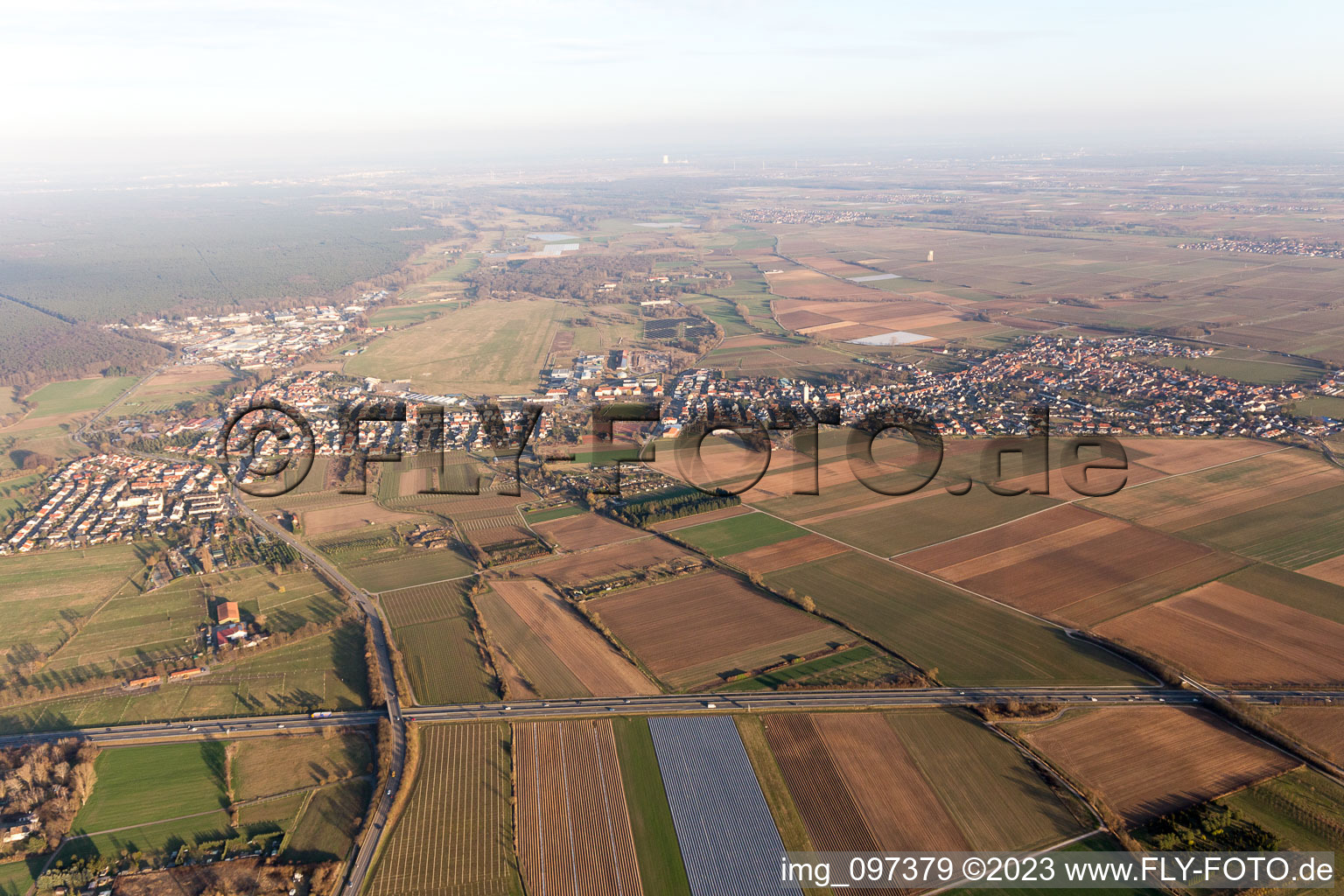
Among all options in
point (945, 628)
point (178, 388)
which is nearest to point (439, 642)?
point (945, 628)

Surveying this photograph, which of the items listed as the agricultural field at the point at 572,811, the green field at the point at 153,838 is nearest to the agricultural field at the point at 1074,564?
the agricultural field at the point at 572,811

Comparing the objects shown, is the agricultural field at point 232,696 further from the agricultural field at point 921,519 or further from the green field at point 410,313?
the green field at point 410,313

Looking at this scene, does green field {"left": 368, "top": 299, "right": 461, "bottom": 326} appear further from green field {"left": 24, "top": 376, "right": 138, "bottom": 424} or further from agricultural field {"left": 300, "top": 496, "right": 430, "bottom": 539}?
agricultural field {"left": 300, "top": 496, "right": 430, "bottom": 539}

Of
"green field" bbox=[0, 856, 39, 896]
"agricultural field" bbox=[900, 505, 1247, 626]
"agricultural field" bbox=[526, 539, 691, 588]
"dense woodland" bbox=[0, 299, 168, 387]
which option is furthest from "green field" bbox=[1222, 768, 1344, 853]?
"dense woodland" bbox=[0, 299, 168, 387]

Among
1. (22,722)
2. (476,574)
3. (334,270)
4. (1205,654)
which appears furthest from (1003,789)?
(334,270)

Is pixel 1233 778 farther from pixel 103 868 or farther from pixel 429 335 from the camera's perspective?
pixel 429 335

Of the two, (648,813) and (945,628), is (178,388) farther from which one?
(945,628)
